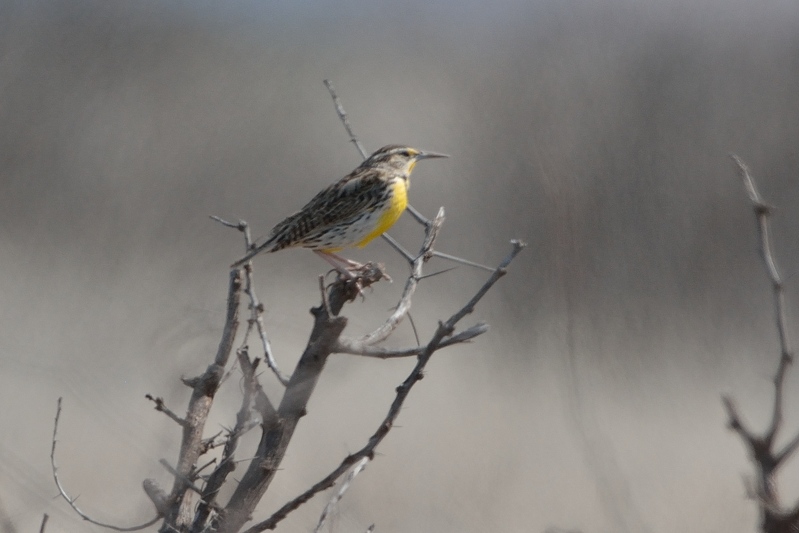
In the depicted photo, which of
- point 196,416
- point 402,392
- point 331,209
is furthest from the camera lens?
point 331,209

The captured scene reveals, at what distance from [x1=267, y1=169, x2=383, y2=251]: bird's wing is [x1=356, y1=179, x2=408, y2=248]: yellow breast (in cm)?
3

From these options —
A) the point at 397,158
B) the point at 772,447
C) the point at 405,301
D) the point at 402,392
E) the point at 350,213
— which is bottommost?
the point at 772,447

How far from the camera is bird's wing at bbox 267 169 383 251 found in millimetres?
1805

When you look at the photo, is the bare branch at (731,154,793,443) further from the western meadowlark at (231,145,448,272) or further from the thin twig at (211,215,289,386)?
the western meadowlark at (231,145,448,272)

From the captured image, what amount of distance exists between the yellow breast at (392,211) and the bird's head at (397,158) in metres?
0.07

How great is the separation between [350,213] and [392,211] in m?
0.10

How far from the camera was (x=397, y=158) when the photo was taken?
2117 mm

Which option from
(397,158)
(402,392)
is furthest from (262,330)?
(397,158)

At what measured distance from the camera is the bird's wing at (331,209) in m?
1.80

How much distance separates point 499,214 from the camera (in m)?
2.82

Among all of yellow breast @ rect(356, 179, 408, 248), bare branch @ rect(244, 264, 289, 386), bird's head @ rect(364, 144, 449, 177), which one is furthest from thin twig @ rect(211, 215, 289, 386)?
bird's head @ rect(364, 144, 449, 177)

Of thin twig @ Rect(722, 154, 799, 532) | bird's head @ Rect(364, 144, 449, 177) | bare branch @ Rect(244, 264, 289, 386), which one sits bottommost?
thin twig @ Rect(722, 154, 799, 532)

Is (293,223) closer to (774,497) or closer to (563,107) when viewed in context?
(563,107)

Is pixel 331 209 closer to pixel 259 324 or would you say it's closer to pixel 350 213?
pixel 350 213
